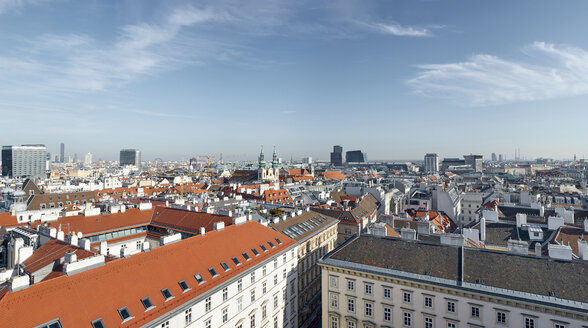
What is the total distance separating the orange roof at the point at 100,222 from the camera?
5019 centimetres

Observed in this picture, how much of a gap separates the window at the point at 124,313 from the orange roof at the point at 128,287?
27 centimetres

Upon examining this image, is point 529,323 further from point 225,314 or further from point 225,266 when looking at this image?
point 225,266

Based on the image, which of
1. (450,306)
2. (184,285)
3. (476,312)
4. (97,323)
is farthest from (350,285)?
(97,323)

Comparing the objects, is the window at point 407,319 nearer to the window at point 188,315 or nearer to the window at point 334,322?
the window at point 334,322

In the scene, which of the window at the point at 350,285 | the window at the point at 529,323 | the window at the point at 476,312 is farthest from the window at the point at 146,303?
the window at the point at 529,323

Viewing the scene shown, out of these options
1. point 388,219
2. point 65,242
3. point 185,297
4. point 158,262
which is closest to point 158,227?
point 65,242

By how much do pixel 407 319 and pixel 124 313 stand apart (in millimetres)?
28644

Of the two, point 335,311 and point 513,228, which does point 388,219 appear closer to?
point 513,228

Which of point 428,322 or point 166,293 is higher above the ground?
point 166,293

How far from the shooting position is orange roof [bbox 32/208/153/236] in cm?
5019

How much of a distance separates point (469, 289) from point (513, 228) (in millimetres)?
33724

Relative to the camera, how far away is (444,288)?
109 ft

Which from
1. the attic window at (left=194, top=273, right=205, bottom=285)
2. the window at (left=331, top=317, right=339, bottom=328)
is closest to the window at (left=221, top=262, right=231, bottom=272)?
the attic window at (left=194, top=273, right=205, bottom=285)

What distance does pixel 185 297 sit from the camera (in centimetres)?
3005
